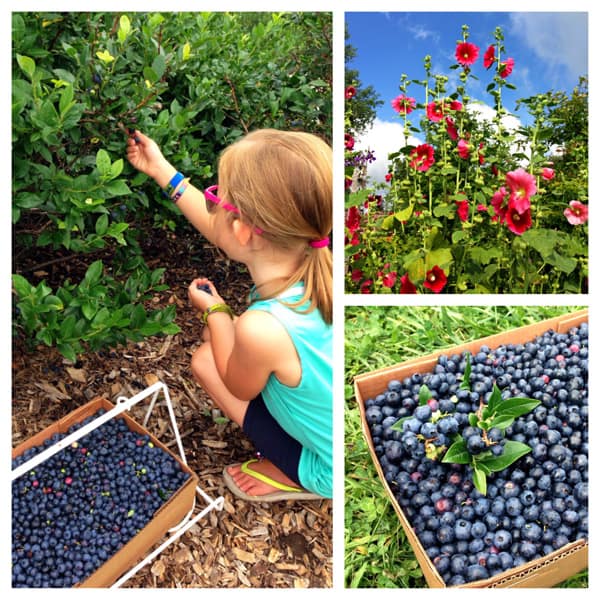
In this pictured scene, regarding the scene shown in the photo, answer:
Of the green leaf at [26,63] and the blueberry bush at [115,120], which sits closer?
the green leaf at [26,63]

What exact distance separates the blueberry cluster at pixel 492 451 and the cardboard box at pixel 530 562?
0.03 meters

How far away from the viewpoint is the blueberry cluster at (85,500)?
167 cm

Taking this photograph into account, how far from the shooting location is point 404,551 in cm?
176

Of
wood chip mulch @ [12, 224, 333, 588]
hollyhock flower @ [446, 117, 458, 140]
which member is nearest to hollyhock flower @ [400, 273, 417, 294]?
hollyhock flower @ [446, 117, 458, 140]

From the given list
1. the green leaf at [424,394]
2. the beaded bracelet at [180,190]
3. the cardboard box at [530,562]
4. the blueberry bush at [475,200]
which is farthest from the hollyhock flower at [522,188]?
the beaded bracelet at [180,190]

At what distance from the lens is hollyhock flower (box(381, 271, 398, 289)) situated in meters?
1.82

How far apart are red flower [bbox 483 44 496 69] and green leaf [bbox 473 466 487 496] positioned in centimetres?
110

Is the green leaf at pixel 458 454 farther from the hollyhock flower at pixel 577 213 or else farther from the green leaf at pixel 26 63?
the green leaf at pixel 26 63

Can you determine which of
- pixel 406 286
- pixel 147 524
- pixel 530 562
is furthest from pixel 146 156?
pixel 530 562

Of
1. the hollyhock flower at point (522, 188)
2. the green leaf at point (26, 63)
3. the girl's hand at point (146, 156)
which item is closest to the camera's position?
the green leaf at point (26, 63)

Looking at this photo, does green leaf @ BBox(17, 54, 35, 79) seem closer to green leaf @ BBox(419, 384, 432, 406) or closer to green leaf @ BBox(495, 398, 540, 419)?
green leaf @ BBox(419, 384, 432, 406)

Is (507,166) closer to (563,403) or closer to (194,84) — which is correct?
(563,403)
